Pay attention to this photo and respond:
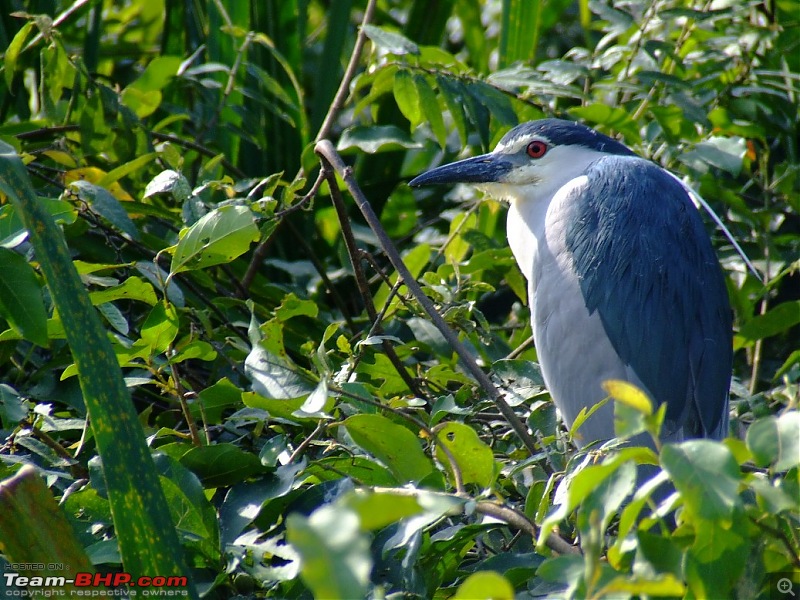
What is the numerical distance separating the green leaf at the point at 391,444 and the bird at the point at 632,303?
2.34 ft

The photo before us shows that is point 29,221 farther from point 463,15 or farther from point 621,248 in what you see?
point 463,15

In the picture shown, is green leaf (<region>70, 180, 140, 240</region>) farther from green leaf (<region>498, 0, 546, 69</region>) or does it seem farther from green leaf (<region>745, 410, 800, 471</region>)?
green leaf (<region>498, 0, 546, 69</region>)

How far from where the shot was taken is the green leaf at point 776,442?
86cm

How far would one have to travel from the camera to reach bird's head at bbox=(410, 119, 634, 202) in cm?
230

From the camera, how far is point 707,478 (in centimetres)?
84

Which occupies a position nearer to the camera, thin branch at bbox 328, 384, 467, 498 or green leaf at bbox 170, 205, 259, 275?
thin branch at bbox 328, 384, 467, 498

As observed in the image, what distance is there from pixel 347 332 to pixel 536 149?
0.69 metres

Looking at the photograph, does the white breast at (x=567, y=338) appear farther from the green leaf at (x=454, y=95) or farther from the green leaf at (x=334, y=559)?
the green leaf at (x=334, y=559)

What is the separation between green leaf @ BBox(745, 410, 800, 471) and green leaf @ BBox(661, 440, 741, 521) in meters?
0.04

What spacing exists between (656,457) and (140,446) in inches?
23.7

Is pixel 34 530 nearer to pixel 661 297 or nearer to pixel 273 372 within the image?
pixel 273 372

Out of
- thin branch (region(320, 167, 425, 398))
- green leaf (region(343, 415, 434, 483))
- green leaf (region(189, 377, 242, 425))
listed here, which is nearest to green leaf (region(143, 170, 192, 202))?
thin branch (region(320, 167, 425, 398))

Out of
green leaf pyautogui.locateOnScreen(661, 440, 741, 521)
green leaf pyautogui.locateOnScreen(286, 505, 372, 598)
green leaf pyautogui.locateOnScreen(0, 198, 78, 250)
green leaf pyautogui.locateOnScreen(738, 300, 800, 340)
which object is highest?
green leaf pyautogui.locateOnScreen(0, 198, 78, 250)

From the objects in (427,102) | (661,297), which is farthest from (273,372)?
(661,297)
